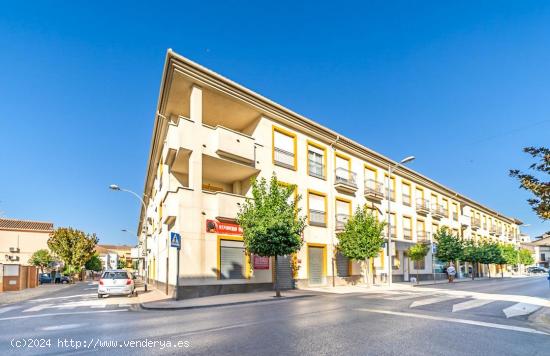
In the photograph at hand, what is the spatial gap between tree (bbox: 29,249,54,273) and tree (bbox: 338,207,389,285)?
52.5 metres

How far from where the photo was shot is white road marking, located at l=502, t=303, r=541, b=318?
11.4 m

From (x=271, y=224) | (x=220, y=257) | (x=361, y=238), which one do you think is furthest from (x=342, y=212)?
(x=271, y=224)

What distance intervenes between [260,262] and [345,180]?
10666 millimetres

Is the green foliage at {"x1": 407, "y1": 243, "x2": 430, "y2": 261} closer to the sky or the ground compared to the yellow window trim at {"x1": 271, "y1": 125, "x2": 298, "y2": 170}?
closer to the ground

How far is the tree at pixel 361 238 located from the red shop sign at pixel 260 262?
6.09 meters

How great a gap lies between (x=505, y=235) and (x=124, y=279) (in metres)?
65.7

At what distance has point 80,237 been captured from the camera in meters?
44.0

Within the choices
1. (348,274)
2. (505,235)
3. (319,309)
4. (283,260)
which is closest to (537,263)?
(505,235)

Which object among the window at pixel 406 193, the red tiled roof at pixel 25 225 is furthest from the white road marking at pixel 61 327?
the red tiled roof at pixel 25 225

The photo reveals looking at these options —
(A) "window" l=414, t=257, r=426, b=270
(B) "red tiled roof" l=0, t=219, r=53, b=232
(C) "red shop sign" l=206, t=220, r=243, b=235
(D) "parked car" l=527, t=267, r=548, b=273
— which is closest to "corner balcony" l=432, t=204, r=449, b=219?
(A) "window" l=414, t=257, r=426, b=270

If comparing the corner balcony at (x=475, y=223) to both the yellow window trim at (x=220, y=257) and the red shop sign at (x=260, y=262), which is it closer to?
the red shop sign at (x=260, y=262)

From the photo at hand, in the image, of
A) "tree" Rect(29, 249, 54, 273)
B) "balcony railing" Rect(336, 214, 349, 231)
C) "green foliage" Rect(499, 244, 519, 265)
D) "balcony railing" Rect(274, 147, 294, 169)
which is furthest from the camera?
"tree" Rect(29, 249, 54, 273)

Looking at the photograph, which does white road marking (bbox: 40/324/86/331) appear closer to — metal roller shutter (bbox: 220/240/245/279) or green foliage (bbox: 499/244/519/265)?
metal roller shutter (bbox: 220/240/245/279)

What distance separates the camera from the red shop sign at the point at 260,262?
19.7 m
